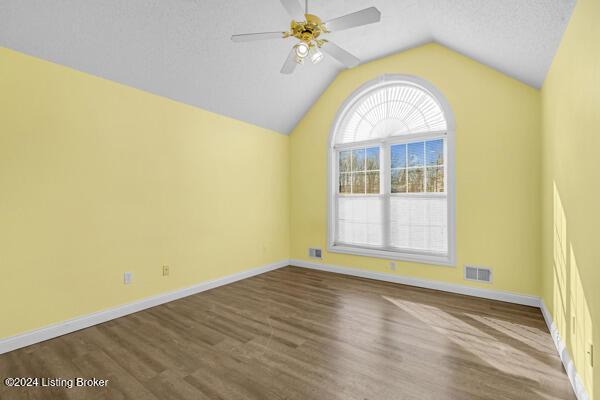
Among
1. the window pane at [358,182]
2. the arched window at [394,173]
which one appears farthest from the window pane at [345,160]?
the window pane at [358,182]

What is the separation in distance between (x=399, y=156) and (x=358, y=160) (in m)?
0.70

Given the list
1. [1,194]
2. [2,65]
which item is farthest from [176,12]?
[1,194]

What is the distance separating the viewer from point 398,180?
168 inches

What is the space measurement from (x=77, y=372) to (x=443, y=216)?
4.24 metres

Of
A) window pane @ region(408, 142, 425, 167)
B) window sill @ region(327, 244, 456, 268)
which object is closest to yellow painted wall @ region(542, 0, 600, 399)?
window sill @ region(327, 244, 456, 268)

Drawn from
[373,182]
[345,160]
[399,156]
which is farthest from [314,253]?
[399,156]

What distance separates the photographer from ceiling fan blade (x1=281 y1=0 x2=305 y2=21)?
1.98m

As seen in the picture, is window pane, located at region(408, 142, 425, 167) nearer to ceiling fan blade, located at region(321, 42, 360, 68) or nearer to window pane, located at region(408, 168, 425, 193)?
window pane, located at region(408, 168, 425, 193)

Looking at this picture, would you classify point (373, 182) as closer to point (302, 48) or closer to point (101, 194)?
point (302, 48)

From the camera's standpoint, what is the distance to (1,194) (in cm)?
230

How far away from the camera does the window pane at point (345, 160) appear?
189 inches

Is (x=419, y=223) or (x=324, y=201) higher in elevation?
(x=324, y=201)

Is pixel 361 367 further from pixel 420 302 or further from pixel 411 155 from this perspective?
pixel 411 155

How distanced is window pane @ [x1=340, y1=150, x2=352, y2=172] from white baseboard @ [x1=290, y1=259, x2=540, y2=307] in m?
1.72
